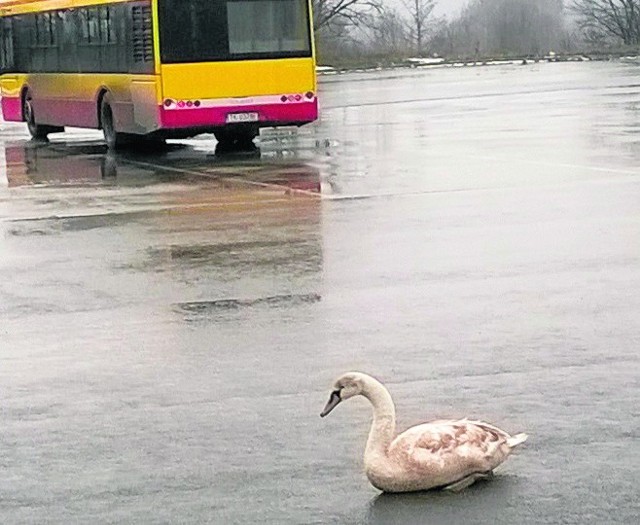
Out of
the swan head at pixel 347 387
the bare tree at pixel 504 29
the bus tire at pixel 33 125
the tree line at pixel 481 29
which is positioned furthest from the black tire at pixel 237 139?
the bare tree at pixel 504 29

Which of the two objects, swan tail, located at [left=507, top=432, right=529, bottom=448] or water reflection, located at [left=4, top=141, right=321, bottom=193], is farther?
water reflection, located at [left=4, top=141, right=321, bottom=193]

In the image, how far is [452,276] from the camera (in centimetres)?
1214

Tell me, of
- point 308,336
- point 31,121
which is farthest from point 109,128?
point 308,336

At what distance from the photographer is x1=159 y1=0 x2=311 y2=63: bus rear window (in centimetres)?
2525

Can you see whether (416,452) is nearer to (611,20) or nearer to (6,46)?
(6,46)

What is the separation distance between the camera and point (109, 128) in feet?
91.6

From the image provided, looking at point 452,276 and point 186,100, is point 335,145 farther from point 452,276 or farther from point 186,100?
point 452,276

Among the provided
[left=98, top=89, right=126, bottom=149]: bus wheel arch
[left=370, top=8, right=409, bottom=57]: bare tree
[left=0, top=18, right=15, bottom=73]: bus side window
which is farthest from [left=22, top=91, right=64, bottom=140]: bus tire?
[left=370, top=8, right=409, bottom=57]: bare tree

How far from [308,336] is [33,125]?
917 inches

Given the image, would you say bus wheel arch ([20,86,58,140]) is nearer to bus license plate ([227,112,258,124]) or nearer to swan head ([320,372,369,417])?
bus license plate ([227,112,258,124])

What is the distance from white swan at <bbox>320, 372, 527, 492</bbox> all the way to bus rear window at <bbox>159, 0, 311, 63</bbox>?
18.8 m

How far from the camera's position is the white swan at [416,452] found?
6695 millimetres

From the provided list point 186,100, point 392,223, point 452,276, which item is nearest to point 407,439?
point 452,276

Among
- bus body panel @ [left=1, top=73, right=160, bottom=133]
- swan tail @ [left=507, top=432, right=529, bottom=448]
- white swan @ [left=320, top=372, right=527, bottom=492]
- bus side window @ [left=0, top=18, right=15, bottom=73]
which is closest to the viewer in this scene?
white swan @ [left=320, top=372, right=527, bottom=492]
